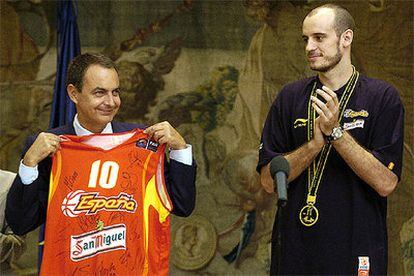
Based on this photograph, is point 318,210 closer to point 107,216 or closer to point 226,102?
point 107,216

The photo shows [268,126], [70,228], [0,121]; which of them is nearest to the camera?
[70,228]

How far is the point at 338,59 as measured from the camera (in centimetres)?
448

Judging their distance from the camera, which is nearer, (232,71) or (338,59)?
(338,59)

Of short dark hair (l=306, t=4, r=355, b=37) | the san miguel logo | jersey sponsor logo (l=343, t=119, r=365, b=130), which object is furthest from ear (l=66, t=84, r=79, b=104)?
jersey sponsor logo (l=343, t=119, r=365, b=130)

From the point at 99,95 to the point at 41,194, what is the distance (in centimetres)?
58

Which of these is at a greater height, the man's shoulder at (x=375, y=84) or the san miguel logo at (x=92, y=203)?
the man's shoulder at (x=375, y=84)

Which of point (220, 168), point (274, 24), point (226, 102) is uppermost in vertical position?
point (274, 24)

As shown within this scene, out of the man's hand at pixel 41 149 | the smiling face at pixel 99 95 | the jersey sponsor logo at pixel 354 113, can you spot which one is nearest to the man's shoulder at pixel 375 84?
the jersey sponsor logo at pixel 354 113

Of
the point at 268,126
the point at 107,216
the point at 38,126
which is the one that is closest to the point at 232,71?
the point at 38,126

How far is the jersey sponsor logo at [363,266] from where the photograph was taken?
434cm

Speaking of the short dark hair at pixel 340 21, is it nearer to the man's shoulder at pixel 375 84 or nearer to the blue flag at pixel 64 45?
the man's shoulder at pixel 375 84

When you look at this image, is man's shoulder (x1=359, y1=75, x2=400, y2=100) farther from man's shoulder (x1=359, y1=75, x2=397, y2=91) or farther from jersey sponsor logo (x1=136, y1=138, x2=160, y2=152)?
jersey sponsor logo (x1=136, y1=138, x2=160, y2=152)

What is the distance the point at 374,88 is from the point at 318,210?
2.27 ft

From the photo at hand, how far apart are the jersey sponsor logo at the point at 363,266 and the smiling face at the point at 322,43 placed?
969 millimetres
